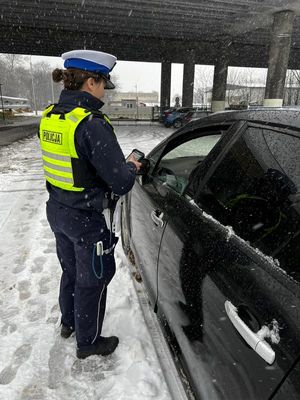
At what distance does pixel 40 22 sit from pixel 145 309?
762 inches

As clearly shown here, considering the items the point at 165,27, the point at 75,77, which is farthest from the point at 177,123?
the point at 75,77

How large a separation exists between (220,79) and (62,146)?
22.9m

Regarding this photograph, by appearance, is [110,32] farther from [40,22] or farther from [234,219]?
[234,219]

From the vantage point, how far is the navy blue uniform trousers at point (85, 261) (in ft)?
6.43

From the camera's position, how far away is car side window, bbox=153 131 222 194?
228 centimetres

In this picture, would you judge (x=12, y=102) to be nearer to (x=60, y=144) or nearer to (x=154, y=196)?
(x=154, y=196)

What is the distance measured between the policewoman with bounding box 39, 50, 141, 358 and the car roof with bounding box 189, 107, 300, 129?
22.3 inches

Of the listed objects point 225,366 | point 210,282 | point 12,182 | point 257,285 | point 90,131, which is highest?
point 90,131

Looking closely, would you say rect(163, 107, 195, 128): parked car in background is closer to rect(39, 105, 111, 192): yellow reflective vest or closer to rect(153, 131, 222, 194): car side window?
rect(153, 131, 222, 194): car side window

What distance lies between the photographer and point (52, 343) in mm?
2422

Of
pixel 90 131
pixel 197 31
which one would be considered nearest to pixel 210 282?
pixel 90 131

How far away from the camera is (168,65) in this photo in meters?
31.6

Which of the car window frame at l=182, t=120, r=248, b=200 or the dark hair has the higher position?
the dark hair

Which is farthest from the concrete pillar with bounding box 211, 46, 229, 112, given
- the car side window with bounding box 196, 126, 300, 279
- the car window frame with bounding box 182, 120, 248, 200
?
the car side window with bounding box 196, 126, 300, 279
